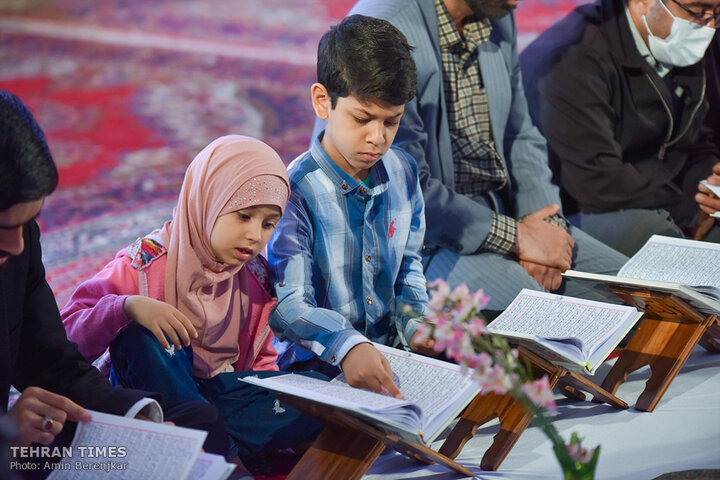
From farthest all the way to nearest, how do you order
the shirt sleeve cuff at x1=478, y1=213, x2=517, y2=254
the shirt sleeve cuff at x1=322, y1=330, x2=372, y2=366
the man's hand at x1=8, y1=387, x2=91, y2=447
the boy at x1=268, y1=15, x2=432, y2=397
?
the shirt sleeve cuff at x1=478, y1=213, x2=517, y2=254 → the boy at x1=268, y1=15, x2=432, y2=397 → the shirt sleeve cuff at x1=322, y1=330, x2=372, y2=366 → the man's hand at x1=8, y1=387, x2=91, y2=447

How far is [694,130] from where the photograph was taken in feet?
11.6

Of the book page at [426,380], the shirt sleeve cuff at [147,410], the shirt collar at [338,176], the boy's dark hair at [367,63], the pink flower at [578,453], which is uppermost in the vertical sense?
the boy's dark hair at [367,63]

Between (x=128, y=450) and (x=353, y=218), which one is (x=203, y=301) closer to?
(x=353, y=218)

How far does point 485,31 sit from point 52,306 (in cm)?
179

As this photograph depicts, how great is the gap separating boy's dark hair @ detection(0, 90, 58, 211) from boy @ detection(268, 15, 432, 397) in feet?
2.57

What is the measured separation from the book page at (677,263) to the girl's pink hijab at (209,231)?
1.15 meters

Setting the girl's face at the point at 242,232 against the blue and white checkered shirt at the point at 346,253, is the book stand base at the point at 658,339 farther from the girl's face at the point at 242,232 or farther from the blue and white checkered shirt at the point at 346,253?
the girl's face at the point at 242,232

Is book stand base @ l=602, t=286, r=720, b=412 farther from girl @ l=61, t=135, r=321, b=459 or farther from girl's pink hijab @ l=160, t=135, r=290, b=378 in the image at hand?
girl's pink hijab @ l=160, t=135, r=290, b=378

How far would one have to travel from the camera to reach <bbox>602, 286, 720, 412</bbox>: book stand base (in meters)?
2.36

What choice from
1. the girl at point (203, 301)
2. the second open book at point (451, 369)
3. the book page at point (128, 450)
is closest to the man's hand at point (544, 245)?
the second open book at point (451, 369)

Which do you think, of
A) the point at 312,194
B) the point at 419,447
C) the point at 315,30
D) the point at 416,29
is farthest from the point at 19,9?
the point at 419,447

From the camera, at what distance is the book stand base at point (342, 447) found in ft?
5.87

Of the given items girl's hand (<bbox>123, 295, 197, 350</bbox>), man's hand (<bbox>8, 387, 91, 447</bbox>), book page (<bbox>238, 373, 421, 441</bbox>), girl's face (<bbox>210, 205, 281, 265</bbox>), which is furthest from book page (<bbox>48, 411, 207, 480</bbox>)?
girl's face (<bbox>210, 205, 281, 265</bbox>)

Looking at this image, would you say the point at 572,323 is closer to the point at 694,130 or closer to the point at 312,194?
the point at 312,194
